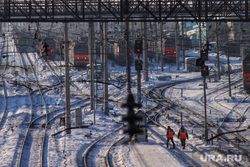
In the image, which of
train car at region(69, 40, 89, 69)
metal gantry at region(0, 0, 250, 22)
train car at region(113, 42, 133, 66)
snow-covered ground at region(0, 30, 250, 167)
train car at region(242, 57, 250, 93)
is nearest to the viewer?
metal gantry at region(0, 0, 250, 22)

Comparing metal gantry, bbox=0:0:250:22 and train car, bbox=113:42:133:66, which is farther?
train car, bbox=113:42:133:66

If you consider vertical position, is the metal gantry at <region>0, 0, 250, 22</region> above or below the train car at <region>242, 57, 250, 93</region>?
above

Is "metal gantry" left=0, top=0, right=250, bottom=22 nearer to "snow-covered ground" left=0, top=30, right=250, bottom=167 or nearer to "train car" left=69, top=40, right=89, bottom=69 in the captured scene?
"snow-covered ground" left=0, top=30, right=250, bottom=167

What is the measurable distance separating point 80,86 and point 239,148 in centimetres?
2769

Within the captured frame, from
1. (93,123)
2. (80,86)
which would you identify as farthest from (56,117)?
(80,86)

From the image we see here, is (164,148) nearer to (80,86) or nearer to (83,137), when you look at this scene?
(83,137)

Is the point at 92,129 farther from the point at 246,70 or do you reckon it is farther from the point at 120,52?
the point at 120,52

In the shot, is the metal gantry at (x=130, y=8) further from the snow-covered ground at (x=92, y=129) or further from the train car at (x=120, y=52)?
the train car at (x=120, y=52)

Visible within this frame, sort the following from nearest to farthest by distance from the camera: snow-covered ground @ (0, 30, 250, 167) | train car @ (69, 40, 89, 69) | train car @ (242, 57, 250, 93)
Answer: snow-covered ground @ (0, 30, 250, 167) < train car @ (242, 57, 250, 93) < train car @ (69, 40, 89, 69)

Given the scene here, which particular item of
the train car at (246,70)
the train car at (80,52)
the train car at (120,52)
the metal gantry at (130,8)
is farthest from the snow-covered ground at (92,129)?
the train car at (120,52)

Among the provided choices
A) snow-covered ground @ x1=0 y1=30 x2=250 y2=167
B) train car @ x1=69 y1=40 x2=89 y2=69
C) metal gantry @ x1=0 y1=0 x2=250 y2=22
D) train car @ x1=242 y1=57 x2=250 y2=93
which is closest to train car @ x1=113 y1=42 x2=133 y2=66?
train car @ x1=69 y1=40 x2=89 y2=69

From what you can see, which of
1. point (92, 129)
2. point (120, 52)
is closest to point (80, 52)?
point (120, 52)

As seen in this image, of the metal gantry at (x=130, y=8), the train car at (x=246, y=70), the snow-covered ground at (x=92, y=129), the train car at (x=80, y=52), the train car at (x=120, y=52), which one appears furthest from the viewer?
the train car at (x=120, y=52)

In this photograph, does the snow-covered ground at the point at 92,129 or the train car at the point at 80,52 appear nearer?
the snow-covered ground at the point at 92,129
